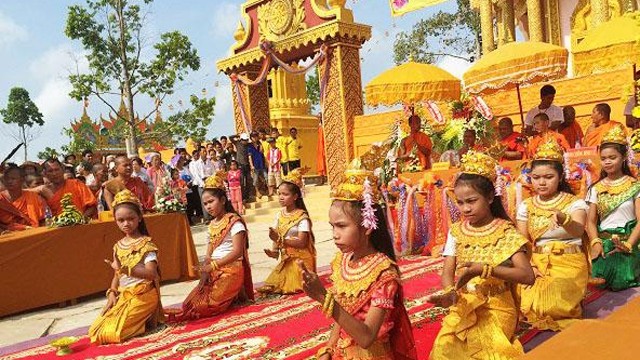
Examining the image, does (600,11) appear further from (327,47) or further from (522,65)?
(522,65)

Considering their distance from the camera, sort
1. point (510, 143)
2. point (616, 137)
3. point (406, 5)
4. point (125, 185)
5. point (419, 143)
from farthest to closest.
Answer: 1. point (406, 5)
2. point (419, 143)
3. point (510, 143)
4. point (125, 185)
5. point (616, 137)

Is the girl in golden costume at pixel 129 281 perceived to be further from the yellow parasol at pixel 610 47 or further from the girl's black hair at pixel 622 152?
the yellow parasol at pixel 610 47

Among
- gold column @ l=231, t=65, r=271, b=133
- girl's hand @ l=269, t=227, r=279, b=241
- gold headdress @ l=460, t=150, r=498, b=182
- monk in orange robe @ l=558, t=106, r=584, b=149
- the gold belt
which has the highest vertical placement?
gold column @ l=231, t=65, r=271, b=133

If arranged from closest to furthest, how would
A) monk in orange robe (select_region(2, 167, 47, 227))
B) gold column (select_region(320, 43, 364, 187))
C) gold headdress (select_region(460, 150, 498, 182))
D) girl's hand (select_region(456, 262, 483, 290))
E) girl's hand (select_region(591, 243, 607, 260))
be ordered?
girl's hand (select_region(456, 262, 483, 290)) → gold headdress (select_region(460, 150, 498, 182)) → girl's hand (select_region(591, 243, 607, 260)) → monk in orange robe (select_region(2, 167, 47, 227)) → gold column (select_region(320, 43, 364, 187))

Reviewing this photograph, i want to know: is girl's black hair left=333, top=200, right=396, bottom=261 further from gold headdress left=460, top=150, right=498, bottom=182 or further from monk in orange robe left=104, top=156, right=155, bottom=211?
monk in orange robe left=104, top=156, right=155, bottom=211

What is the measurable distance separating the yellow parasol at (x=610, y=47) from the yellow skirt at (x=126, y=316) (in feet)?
21.4

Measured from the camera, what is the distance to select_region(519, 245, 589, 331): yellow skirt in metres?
3.90

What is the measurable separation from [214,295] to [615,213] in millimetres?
3488

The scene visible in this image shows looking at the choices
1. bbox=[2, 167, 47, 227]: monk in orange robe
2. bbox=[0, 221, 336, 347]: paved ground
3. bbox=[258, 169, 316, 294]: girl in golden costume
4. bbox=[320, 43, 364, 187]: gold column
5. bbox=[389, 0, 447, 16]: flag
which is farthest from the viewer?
bbox=[389, 0, 447, 16]: flag

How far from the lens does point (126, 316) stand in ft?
15.0

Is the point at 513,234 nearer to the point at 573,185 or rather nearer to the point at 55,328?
the point at 573,185

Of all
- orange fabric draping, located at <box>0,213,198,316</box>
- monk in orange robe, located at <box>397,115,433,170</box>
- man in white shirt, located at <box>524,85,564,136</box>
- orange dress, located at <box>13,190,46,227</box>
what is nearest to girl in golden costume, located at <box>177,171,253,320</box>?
orange fabric draping, located at <box>0,213,198,316</box>

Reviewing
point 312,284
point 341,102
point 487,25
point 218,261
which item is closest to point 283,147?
point 341,102

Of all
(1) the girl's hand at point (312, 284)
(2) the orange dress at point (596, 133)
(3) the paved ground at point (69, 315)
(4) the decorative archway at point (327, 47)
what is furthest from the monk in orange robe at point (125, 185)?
(4) the decorative archway at point (327, 47)
